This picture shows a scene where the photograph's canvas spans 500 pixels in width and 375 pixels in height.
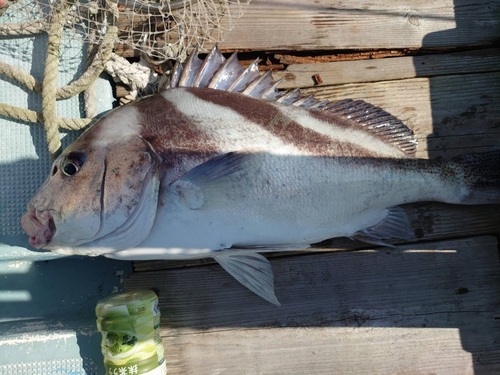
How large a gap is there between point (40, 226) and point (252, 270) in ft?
Answer: 3.01

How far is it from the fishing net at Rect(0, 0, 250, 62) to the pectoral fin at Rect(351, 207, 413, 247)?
1244 mm

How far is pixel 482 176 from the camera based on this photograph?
187 cm

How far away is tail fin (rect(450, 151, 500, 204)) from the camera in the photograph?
1872mm

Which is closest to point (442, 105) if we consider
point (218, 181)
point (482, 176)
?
point (482, 176)

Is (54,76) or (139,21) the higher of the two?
(139,21)

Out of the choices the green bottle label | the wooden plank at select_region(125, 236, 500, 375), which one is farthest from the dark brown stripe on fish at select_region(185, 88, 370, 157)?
the green bottle label

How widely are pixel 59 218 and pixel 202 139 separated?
64cm

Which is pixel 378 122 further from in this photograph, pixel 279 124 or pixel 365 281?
pixel 365 281

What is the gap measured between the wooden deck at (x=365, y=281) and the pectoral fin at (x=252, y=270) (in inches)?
7.5

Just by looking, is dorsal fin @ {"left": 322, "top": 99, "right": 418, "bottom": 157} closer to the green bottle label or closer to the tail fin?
the tail fin

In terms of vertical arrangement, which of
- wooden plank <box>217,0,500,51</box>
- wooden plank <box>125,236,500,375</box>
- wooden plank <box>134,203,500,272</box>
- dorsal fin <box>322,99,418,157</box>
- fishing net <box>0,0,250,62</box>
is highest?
fishing net <box>0,0,250,62</box>

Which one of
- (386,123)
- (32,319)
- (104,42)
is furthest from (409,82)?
(32,319)

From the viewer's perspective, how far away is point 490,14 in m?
2.21

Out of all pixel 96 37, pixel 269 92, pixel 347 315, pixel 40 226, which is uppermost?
pixel 96 37
